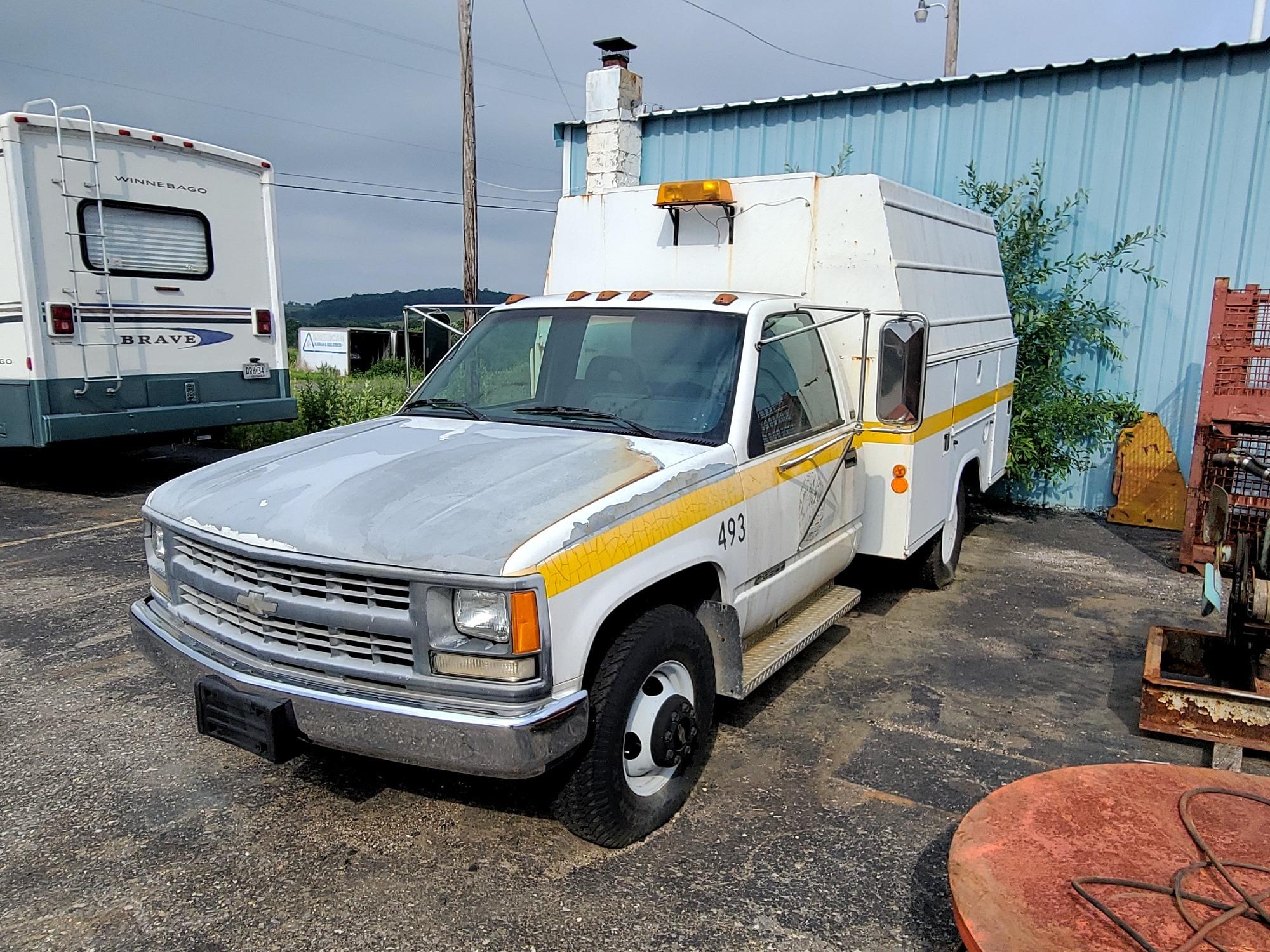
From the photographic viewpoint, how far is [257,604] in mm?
3174

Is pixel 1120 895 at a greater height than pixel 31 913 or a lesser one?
greater

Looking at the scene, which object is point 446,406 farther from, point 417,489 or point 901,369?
point 901,369

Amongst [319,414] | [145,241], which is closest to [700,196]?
[145,241]

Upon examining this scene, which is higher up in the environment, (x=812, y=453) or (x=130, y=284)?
(x=130, y=284)

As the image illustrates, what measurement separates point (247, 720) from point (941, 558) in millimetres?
5048

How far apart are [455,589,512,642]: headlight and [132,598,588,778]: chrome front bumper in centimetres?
24

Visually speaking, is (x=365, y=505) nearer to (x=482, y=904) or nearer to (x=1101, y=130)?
(x=482, y=904)

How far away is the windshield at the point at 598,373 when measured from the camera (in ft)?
13.5

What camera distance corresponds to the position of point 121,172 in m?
9.02

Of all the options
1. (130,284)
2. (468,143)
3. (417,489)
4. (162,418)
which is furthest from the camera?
(468,143)

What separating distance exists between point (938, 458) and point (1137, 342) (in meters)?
4.72

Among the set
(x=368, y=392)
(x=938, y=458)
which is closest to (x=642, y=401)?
(x=938, y=458)

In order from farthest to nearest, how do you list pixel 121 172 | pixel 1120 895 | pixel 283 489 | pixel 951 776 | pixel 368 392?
pixel 368 392, pixel 121 172, pixel 951 776, pixel 283 489, pixel 1120 895

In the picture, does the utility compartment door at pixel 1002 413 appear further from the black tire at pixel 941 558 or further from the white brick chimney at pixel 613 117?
the white brick chimney at pixel 613 117
